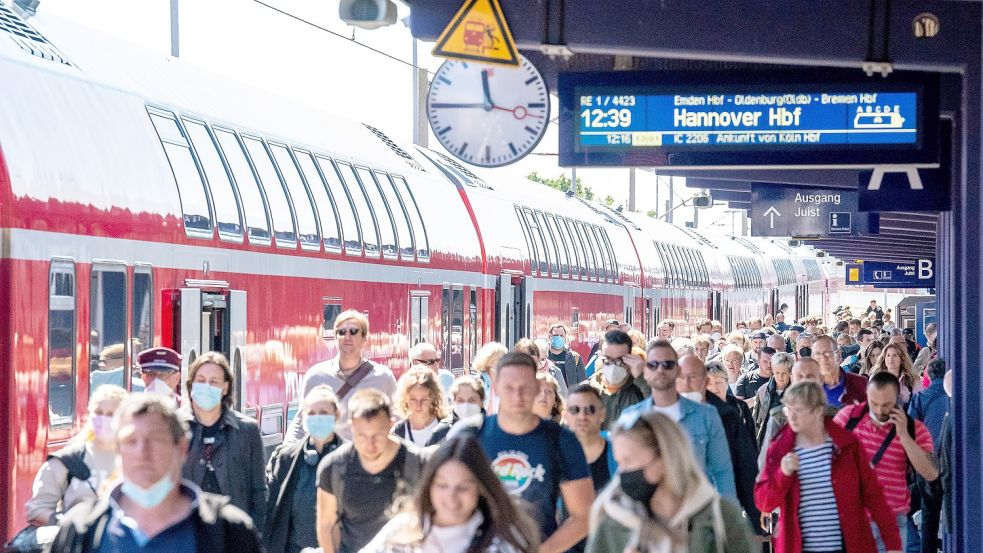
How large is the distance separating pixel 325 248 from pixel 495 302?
24.9 ft

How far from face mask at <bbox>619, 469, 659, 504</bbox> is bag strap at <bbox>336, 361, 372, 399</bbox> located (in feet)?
16.1

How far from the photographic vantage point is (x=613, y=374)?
1088 cm

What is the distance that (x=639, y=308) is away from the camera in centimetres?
3478

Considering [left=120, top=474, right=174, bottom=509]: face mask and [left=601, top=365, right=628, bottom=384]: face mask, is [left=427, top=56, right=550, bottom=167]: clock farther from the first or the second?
[left=120, top=474, right=174, bottom=509]: face mask

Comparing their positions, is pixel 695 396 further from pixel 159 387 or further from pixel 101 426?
pixel 101 426

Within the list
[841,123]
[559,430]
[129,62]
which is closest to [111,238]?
[129,62]

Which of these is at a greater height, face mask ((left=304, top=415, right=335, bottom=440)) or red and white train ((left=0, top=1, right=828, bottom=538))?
red and white train ((left=0, top=1, right=828, bottom=538))

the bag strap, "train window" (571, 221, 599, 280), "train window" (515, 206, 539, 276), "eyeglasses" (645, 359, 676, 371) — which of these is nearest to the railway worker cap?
the bag strap

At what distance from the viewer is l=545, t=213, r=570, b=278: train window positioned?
2664cm

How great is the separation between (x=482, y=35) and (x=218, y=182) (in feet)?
8.73

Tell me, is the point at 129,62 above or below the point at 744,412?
above

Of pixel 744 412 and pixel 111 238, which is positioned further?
pixel 744 412

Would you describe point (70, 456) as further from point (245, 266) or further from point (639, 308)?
point (639, 308)

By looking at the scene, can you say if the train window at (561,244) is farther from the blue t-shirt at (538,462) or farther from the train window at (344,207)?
the blue t-shirt at (538,462)
